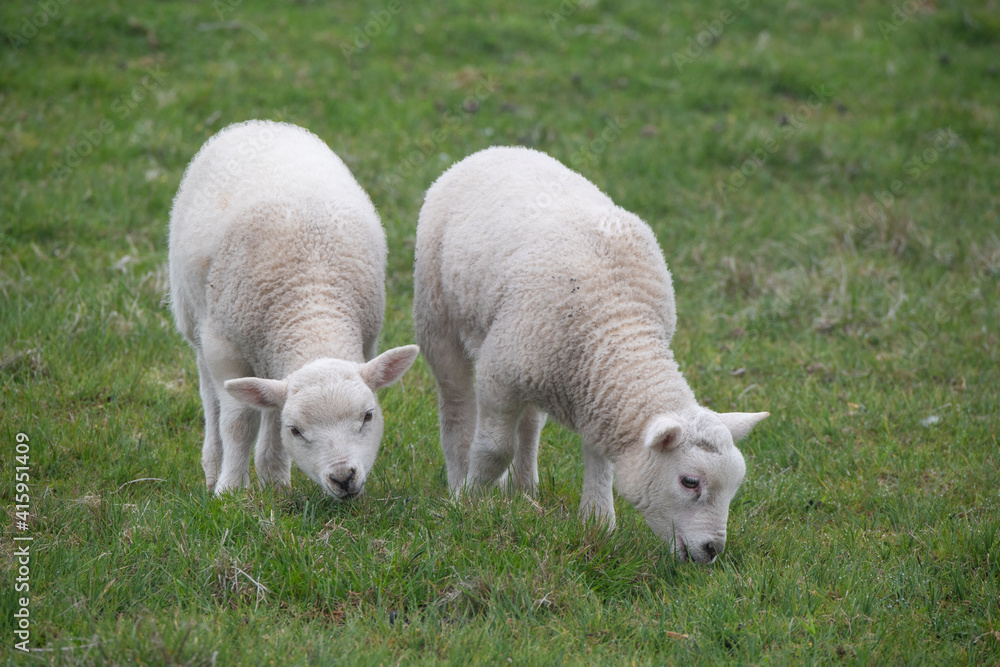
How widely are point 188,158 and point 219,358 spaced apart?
4.48 metres

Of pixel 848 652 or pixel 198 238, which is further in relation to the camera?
pixel 198 238

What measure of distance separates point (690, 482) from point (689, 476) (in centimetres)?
3

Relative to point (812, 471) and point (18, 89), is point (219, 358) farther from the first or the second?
point (18, 89)

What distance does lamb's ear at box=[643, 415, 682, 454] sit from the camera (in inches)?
151

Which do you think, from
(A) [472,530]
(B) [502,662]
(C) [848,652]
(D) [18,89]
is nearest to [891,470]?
(C) [848,652]

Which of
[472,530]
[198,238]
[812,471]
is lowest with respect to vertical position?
[812,471]

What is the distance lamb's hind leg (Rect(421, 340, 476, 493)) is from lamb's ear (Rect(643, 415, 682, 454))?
1426 mm

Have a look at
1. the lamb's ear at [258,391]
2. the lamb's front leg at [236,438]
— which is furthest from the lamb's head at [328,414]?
the lamb's front leg at [236,438]

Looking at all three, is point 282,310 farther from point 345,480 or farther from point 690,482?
point 690,482

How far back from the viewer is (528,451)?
5.23 metres

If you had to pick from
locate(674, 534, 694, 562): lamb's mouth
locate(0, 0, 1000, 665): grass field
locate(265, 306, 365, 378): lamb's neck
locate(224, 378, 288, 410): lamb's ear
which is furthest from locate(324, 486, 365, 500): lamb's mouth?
locate(674, 534, 694, 562): lamb's mouth

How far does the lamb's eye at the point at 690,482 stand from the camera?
155 inches

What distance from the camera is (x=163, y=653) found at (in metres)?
3.20

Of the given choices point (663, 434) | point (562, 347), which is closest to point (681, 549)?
point (663, 434)
